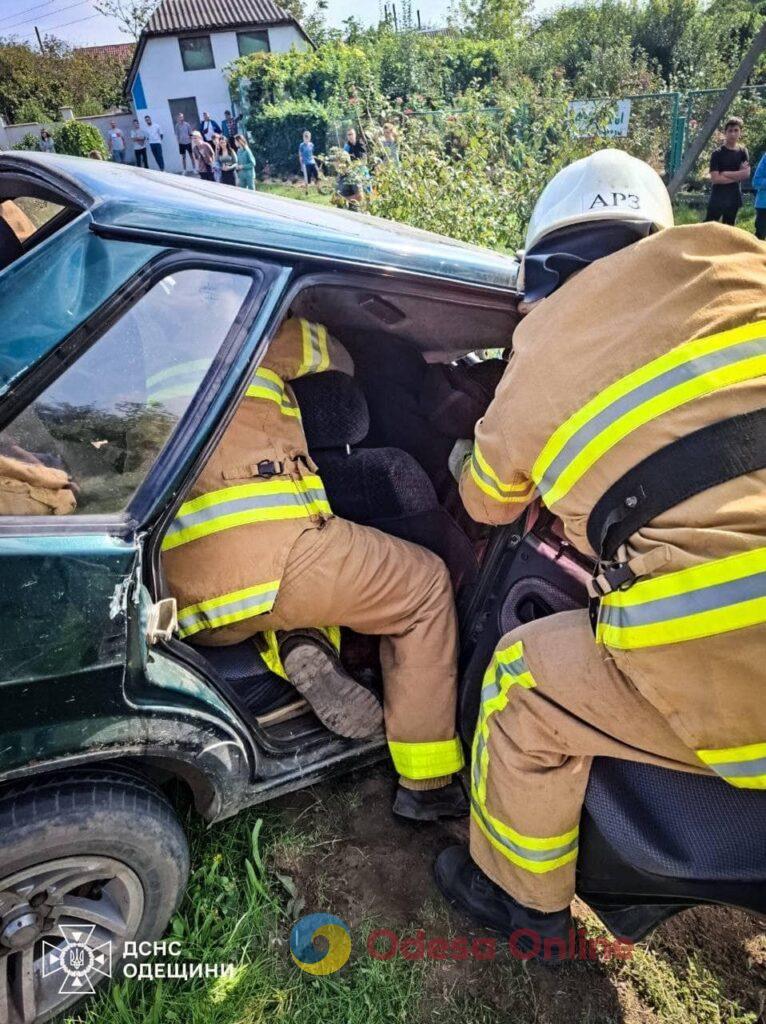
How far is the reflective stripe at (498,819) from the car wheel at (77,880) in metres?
0.78

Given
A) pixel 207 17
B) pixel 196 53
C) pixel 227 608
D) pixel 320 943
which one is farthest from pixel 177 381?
pixel 207 17

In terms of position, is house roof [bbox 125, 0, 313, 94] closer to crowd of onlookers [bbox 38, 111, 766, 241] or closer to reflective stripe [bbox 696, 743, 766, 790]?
crowd of onlookers [bbox 38, 111, 766, 241]

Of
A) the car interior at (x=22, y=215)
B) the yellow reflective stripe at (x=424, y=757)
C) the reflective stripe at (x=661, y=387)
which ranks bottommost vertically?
the yellow reflective stripe at (x=424, y=757)

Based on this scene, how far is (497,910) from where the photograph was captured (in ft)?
6.34

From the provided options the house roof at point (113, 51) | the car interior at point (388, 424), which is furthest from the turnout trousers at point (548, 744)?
the house roof at point (113, 51)

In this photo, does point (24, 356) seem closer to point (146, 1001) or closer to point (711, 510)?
point (711, 510)

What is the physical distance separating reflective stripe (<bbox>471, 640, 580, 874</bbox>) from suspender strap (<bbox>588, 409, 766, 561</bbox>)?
0.48 meters

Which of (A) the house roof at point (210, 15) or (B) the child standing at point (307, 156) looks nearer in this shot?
(B) the child standing at point (307, 156)

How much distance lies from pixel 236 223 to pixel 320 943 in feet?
6.28

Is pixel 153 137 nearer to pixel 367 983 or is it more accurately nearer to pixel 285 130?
pixel 285 130

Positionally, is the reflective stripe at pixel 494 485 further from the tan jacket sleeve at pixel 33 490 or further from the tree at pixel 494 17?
the tree at pixel 494 17

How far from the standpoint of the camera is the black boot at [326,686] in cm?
200

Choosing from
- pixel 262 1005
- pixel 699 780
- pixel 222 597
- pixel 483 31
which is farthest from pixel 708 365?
pixel 483 31

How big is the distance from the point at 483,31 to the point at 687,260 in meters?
32.8
